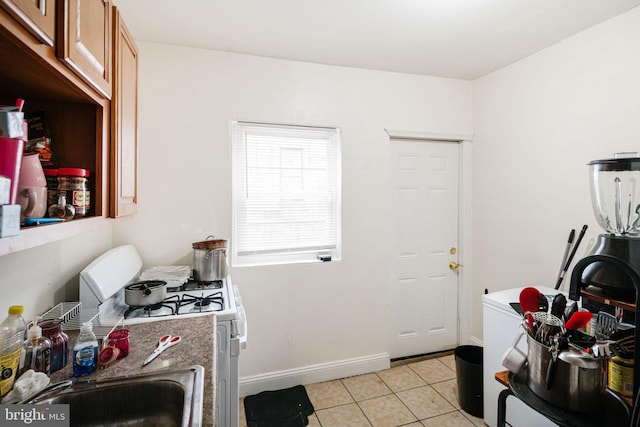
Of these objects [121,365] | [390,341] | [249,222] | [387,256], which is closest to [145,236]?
[249,222]

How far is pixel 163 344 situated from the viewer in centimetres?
131

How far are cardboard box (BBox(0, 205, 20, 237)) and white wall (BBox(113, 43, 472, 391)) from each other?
1.72 metres

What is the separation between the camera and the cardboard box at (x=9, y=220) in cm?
59

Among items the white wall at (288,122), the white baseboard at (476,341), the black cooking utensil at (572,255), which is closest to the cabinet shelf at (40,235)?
the white wall at (288,122)

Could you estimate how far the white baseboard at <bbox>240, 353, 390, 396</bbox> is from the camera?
7.99 ft

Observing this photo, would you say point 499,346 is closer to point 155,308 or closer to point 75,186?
point 155,308

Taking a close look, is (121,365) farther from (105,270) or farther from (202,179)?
(202,179)

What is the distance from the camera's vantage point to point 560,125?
2.27 meters

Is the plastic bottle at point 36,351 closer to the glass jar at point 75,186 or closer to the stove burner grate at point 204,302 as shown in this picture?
the glass jar at point 75,186

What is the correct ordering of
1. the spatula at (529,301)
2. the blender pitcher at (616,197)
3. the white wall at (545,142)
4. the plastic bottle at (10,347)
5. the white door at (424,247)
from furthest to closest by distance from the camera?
the white door at (424,247)
the white wall at (545,142)
the blender pitcher at (616,197)
the spatula at (529,301)
the plastic bottle at (10,347)

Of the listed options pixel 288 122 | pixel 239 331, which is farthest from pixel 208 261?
pixel 288 122

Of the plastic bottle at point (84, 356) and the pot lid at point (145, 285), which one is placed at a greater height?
the pot lid at point (145, 285)

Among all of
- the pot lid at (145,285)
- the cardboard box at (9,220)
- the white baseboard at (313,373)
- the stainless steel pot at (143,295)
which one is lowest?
the white baseboard at (313,373)

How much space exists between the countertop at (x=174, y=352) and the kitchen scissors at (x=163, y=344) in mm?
16
